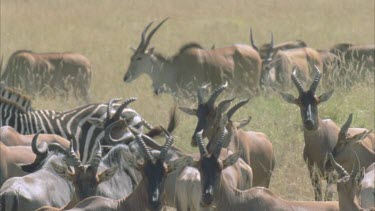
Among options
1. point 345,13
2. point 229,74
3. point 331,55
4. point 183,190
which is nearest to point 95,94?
point 229,74

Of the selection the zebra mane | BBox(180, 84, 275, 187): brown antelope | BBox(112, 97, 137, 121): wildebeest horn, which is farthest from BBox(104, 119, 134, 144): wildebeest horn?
the zebra mane

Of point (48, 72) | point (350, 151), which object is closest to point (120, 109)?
point (350, 151)

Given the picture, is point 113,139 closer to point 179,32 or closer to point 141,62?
point 141,62

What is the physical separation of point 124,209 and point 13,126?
5.09 metres

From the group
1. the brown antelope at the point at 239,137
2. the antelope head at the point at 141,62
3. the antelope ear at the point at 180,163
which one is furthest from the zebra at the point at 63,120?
the antelope head at the point at 141,62

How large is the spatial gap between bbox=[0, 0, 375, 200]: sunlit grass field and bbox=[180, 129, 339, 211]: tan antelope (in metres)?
5.17

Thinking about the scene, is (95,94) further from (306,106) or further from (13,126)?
(306,106)

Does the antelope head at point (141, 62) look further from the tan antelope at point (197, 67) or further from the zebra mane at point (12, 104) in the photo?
the zebra mane at point (12, 104)

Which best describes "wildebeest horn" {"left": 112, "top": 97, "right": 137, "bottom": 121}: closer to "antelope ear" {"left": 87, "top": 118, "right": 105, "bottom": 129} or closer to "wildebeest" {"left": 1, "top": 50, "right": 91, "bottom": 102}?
"antelope ear" {"left": 87, "top": 118, "right": 105, "bottom": 129}

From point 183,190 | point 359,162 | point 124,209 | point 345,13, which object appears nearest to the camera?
point 124,209

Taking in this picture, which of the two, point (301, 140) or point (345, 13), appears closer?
point (301, 140)

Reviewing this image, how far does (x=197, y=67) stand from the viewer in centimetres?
2169

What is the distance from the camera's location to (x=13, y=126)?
14.7 meters

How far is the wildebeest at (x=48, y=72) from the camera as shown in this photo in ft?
69.5
